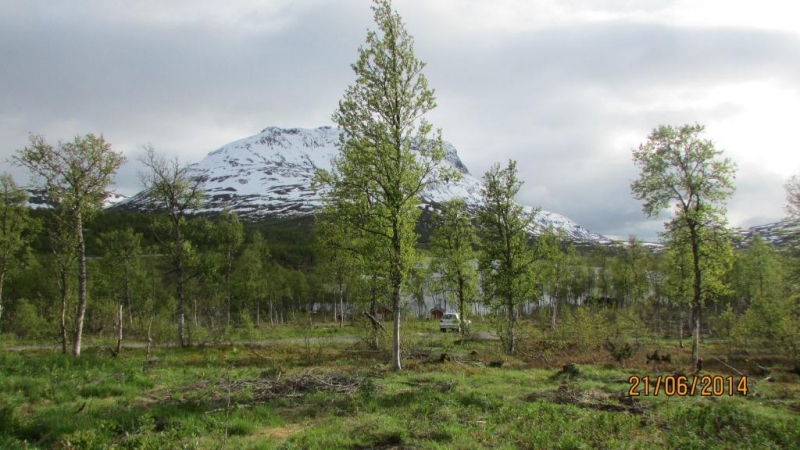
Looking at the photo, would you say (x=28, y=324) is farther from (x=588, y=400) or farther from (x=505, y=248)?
(x=588, y=400)

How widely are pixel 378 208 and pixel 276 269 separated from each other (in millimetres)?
61900

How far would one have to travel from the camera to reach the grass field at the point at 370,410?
9.17 meters

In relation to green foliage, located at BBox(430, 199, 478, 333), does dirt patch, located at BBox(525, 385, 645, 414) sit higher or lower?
lower

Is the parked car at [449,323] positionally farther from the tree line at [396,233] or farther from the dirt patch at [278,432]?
the dirt patch at [278,432]

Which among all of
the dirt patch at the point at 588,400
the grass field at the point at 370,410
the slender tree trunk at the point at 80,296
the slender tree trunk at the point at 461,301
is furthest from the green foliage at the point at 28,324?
the dirt patch at the point at 588,400

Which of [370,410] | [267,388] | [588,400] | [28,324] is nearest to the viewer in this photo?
[370,410]

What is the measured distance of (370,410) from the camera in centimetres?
1175

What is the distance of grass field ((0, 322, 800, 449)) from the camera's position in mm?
9172

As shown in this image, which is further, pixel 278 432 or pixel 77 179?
pixel 77 179

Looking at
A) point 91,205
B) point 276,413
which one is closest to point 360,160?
point 276,413

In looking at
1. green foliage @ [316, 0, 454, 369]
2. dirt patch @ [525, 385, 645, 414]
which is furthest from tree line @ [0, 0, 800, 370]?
dirt patch @ [525, 385, 645, 414]
